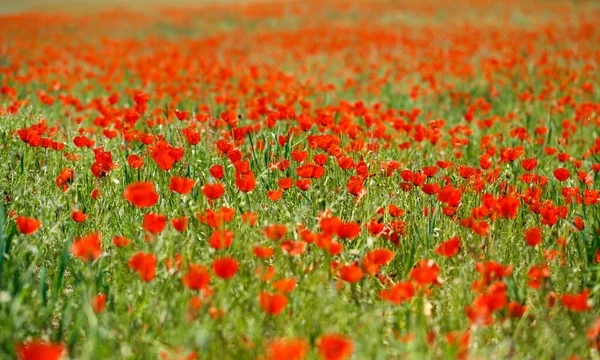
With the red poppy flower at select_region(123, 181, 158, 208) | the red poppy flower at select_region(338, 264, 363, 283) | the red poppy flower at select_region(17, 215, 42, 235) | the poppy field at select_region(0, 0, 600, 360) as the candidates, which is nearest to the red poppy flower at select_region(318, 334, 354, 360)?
the poppy field at select_region(0, 0, 600, 360)

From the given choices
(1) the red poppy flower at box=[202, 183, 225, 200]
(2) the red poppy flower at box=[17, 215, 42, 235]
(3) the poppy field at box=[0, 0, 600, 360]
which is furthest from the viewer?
(1) the red poppy flower at box=[202, 183, 225, 200]

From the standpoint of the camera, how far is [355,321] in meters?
1.72

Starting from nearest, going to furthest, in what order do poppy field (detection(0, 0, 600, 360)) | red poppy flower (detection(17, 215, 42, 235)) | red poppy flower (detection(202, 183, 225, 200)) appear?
poppy field (detection(0, 0, 600, 360)) < red poppy flower (detection(17, 215, 42, 235)) < red poppy flower (detection(202, 183, 225, 200))

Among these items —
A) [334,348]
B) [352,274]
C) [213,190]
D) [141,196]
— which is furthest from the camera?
[213,190]

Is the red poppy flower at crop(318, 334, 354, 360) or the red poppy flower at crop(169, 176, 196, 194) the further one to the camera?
the red poppy flower at crop(169, 176, 196, 194)

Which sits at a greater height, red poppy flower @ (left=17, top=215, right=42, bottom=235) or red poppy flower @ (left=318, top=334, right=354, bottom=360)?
red poppy flower @ (left=17, top=215, right=42, bottom=235)

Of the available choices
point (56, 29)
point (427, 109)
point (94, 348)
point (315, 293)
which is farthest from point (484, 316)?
point (56, 29)

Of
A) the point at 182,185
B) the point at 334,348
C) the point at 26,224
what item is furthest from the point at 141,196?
the point at 334,348

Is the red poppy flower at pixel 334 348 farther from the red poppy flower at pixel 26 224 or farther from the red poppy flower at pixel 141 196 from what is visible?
the red poppy flower at pixel 26 224

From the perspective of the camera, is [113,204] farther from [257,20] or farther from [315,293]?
[257,20]

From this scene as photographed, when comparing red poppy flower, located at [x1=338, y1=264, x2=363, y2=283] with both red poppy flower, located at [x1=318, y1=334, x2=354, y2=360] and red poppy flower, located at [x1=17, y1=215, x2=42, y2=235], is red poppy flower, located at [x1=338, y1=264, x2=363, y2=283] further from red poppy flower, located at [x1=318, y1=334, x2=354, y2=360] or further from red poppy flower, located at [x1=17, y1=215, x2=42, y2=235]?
red poppy flower, located at [x1=17, y1=215, x2=42, y2=235]

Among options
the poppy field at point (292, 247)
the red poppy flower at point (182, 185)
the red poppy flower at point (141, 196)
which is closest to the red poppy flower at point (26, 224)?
the poppy field at point (292, 247)

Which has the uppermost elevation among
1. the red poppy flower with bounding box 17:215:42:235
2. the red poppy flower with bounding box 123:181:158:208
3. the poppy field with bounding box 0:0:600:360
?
the red poppy flower with bounding box 123:181:158:208

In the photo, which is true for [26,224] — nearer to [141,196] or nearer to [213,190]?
[141,196]
